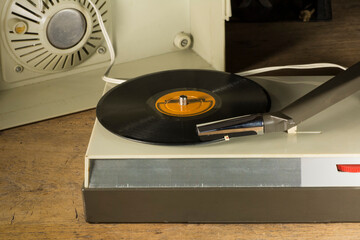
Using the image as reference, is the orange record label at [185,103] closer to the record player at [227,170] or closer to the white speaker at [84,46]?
the record player at [227,170]

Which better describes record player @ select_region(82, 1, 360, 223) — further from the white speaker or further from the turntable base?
the white speaker

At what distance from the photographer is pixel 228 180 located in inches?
34.6

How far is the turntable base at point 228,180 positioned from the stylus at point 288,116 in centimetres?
2

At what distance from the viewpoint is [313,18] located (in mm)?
1562

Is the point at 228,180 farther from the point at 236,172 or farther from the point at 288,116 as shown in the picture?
the point at 288,116

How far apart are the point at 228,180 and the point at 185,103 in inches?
6.6

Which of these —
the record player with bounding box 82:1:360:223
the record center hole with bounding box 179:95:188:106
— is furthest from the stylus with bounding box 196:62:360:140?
the record center hole with bounding box 179:95:188:106

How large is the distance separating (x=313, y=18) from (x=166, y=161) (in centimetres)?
85

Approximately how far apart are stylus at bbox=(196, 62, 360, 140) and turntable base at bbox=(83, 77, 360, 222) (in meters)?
0.02

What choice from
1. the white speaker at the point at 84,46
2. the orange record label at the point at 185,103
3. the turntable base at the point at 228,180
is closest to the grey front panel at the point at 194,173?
the turntable base at the point at 228,180

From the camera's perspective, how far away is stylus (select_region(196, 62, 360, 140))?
887 mm

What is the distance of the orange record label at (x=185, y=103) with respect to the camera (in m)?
0.97

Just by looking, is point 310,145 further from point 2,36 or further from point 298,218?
point 2,36

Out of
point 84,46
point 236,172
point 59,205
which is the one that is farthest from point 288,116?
point 84,46
